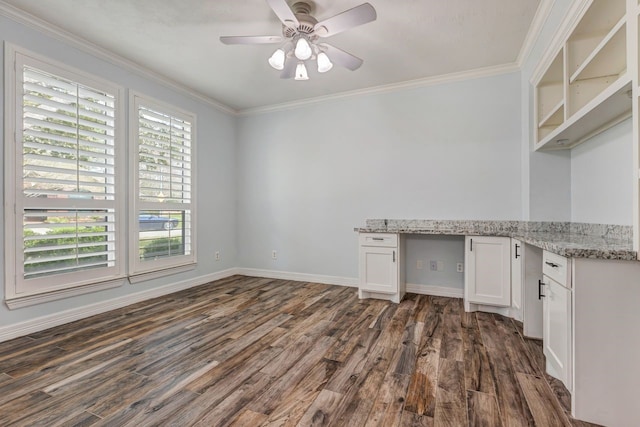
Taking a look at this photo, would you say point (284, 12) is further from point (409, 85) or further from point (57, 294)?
point (57, 294)

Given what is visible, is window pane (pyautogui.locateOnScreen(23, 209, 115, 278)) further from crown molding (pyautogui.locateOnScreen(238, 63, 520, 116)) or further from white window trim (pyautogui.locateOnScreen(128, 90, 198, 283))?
crown molding (pyautogui.locateOnScreen(238, 63, 520, 116))

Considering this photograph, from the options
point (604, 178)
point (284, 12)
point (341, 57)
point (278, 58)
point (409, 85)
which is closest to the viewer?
point (284, 12)

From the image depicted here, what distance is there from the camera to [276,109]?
467 centimetres

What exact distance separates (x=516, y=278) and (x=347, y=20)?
263 cm

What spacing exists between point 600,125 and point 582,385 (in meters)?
1.77

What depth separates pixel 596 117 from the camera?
6.38 ft

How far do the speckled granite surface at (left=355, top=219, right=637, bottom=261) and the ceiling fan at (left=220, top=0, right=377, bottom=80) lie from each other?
1.83 m

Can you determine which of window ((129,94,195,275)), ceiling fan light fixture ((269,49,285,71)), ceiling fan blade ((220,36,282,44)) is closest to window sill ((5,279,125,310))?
window ((129,94,195,275))

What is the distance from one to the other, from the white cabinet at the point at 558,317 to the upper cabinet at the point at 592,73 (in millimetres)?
924

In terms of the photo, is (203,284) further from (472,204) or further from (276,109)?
(472,204)

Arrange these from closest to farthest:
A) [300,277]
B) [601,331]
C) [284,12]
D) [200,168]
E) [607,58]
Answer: [601,331]
[607,58]
[284,12]
[200,168]
[300,277]

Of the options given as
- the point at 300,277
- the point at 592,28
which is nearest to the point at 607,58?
the point at 592,28

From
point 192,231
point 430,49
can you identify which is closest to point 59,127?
point 192,231

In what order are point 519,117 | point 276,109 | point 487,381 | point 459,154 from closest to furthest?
point 487,381
point 519,117
point 459,154
point 276,109
